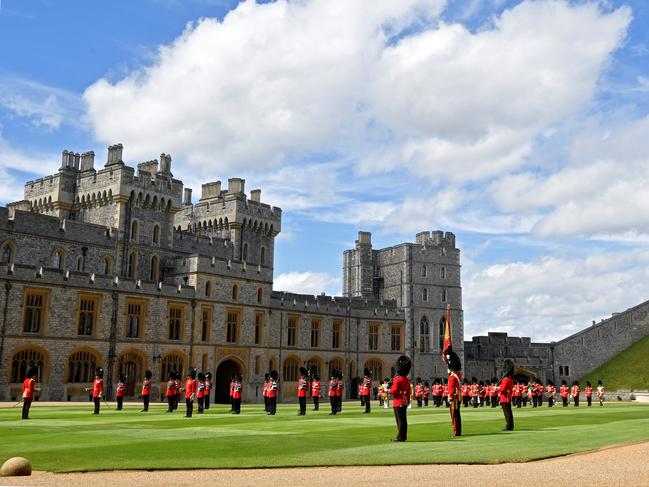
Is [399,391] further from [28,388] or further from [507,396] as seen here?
[28,388]

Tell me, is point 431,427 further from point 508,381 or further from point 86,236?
point 86,236

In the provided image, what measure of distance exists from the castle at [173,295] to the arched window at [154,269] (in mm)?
79

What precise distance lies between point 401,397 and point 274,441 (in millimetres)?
2780

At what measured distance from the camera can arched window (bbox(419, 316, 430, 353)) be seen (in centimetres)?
5925

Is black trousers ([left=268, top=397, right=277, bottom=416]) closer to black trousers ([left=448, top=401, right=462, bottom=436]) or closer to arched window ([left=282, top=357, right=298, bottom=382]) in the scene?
black trousers ([left=448, top=401, right=462, bottom=436])

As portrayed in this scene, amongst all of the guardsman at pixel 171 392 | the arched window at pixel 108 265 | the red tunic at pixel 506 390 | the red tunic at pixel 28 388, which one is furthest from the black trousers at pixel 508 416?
the arched window at pixel 108 265

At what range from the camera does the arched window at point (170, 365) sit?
40.3 metres

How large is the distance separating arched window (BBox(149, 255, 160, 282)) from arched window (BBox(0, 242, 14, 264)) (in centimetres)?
907

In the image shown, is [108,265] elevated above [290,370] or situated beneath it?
elevated above

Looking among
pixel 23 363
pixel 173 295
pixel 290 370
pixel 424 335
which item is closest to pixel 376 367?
pixel 424 335

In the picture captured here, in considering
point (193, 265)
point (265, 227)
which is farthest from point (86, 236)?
point (265, 227)

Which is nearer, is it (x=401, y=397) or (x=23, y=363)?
(x=401, y=397)

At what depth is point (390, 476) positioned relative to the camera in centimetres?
999

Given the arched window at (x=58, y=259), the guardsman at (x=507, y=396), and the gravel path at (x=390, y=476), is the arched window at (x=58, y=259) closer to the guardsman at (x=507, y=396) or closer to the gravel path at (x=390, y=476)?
the guardsman at (x=507, y=396)
